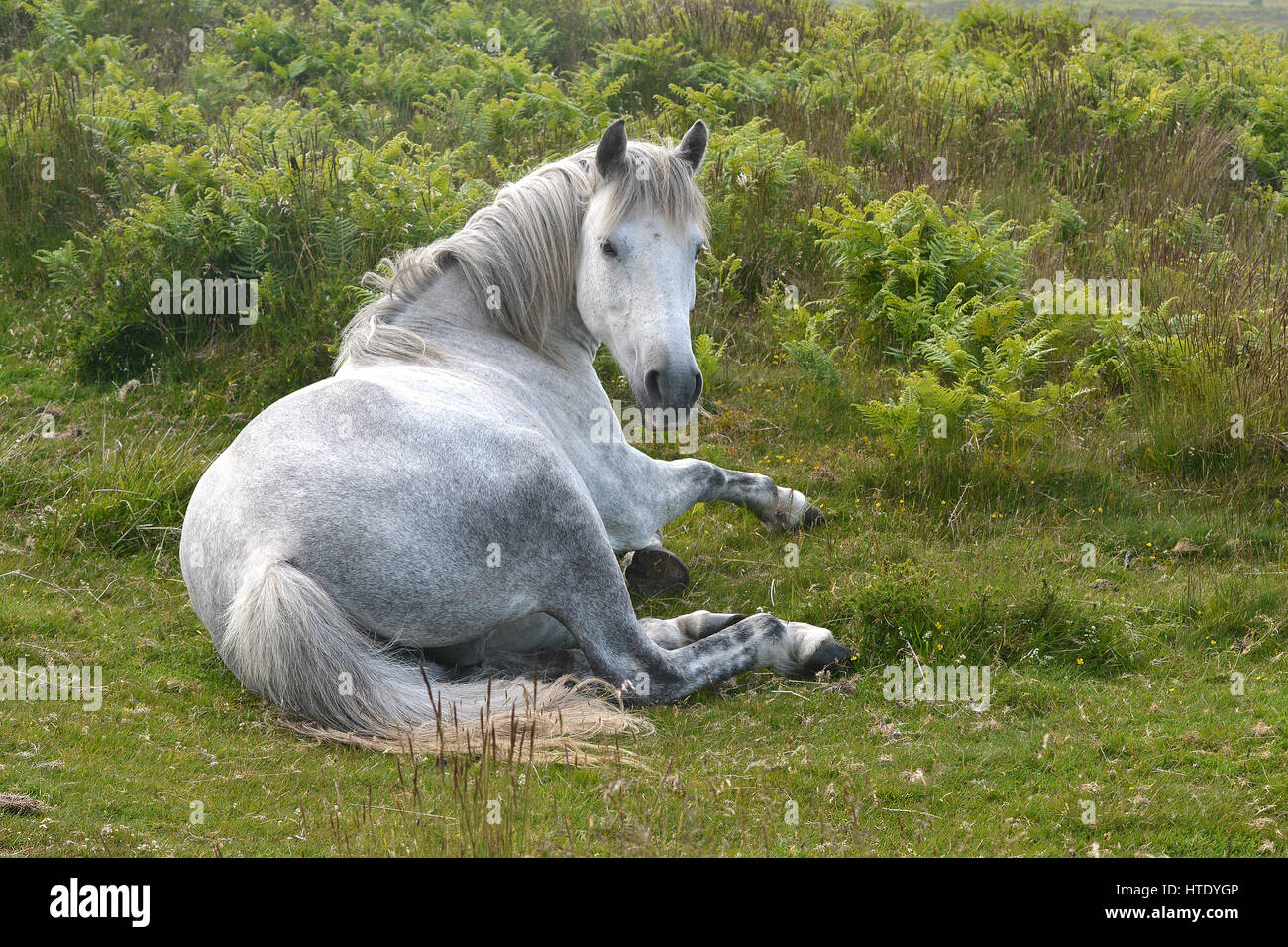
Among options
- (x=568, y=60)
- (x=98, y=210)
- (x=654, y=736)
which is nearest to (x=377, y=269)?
(x=98, y=210)

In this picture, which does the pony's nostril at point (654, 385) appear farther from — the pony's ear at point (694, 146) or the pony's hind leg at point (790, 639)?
the pony's ear at point (694, 146)

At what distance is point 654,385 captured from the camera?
5.15m

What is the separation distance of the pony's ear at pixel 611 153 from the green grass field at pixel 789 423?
2164 mm

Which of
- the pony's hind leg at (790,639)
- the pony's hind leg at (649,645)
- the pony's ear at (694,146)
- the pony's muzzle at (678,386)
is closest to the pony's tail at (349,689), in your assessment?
the pony's hind leg at (649,645)

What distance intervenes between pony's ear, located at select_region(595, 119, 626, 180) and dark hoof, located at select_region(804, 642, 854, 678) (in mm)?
2378

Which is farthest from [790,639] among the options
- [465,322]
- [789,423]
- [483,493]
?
[789,423]

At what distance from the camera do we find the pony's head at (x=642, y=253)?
5.21 meters

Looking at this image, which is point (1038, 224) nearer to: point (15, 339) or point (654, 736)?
point (654, 736)

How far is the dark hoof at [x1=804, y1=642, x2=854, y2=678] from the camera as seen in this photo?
5.20m

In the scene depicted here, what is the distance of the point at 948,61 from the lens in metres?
13.9

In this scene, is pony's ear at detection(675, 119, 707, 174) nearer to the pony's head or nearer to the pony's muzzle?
the pony's head

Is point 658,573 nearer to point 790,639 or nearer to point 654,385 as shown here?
point 790,639

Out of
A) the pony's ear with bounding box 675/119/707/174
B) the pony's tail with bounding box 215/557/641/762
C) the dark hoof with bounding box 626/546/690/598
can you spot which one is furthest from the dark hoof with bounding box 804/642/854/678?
the pony's ear with bounding box 675/119/707/174

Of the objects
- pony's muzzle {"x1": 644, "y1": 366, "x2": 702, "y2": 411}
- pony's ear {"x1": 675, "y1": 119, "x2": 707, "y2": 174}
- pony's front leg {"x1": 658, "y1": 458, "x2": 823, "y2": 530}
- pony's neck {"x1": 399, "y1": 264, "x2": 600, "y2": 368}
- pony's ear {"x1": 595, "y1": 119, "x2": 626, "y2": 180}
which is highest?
pony's ear {"x1": 675, "y1": 119, "x2": 707, "y2": 174}
